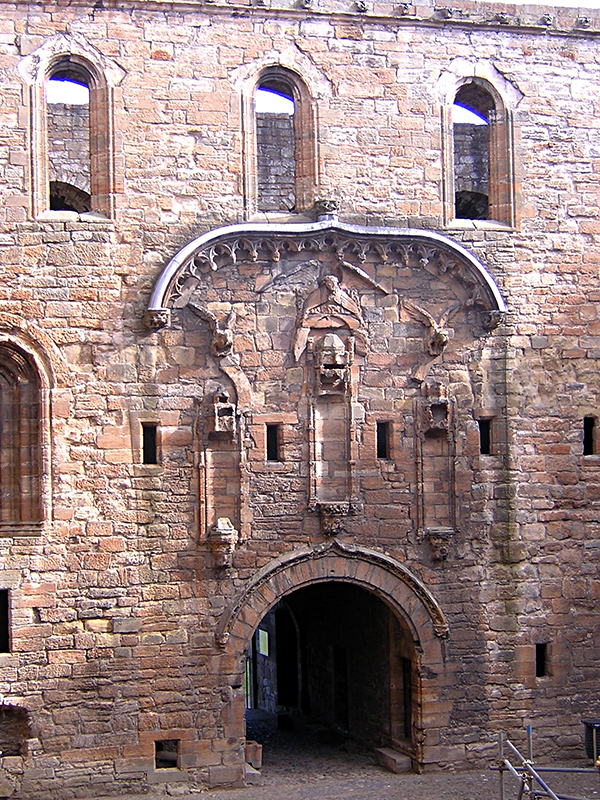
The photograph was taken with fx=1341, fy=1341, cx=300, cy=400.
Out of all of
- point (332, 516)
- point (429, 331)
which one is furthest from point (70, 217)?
point (332, 516)

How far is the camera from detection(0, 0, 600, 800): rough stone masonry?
1534cm

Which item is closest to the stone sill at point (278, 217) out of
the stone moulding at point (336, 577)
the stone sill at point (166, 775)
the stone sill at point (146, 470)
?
the stone sill at point (146, 470)

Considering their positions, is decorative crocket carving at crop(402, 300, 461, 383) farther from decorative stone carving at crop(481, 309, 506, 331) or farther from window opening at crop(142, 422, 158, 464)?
window opening at crop(142, 422, 158, 464)

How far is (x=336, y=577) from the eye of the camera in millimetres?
16031

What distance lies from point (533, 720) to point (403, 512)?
120 inches

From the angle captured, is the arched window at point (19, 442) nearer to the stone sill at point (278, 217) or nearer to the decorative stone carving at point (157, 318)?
the decorative stone carving at point (157, 318)

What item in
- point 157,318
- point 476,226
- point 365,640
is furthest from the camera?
point 365,640

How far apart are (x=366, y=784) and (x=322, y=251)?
6.41 metres

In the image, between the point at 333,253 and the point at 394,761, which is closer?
the point at 333,253

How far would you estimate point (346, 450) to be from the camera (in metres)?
16.1

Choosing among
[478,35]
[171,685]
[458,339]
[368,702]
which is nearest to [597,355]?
[458,339]

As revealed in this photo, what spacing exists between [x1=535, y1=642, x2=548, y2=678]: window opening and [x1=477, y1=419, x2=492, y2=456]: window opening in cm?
251

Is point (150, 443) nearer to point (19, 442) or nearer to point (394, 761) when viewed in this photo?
point (19, 442)

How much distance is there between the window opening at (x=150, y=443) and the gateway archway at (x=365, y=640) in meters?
1.87
